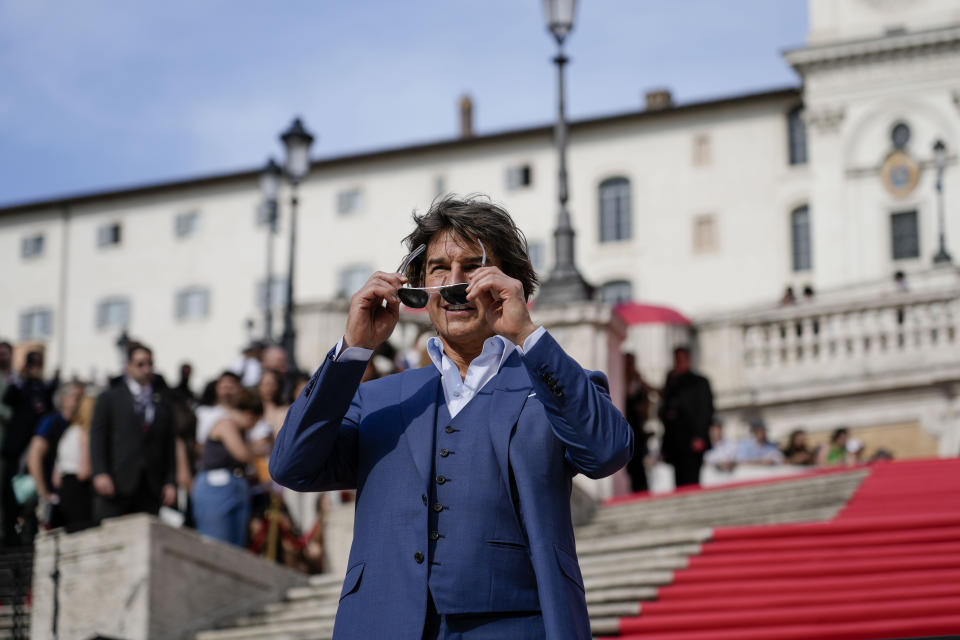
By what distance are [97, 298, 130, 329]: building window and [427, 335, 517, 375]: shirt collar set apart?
59633 mm

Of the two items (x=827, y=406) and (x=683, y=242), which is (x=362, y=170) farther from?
(x=827, y=406)

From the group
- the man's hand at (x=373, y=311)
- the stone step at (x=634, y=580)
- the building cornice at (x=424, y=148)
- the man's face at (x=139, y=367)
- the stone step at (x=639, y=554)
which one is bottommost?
the stone step at (x=634, y=580)

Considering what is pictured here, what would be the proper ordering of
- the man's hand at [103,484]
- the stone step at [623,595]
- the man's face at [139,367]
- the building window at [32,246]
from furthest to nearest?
the building window at [32,246]
the man's face at [139,367]
the man's hand at [103,484]
the stone step at [623,595]

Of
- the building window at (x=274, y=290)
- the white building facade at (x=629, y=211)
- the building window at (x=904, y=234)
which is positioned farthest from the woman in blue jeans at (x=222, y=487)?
the building window at (x=274, y=290)

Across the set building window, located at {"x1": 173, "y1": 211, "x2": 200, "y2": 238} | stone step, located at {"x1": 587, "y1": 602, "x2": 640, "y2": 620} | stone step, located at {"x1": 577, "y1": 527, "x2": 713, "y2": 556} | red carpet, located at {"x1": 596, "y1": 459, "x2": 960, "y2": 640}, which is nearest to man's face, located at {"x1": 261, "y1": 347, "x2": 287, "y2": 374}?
stone step, located at {"x1": 577, "y1": 527, "x2": 713, "y2": 556}

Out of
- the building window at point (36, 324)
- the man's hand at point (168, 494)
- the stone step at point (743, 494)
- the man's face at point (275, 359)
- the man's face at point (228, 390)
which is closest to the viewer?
the man's hand at point (168, 494)

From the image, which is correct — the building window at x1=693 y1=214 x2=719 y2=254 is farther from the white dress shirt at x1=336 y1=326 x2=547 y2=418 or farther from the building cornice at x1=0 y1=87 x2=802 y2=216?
the white dress shirt at x1=336 y1=326 x2=547 y2=418

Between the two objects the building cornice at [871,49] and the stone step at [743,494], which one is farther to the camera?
the building cornice at [871,49]

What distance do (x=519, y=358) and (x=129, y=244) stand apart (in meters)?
60.1

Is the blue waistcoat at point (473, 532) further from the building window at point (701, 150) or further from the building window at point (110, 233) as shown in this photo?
the building window at point (110, 233)

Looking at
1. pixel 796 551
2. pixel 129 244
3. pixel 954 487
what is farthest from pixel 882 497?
pixel 129 244

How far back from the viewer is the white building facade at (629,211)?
48.8 meters

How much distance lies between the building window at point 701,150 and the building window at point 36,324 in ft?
94.4

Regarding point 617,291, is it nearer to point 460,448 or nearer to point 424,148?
point 424,148
